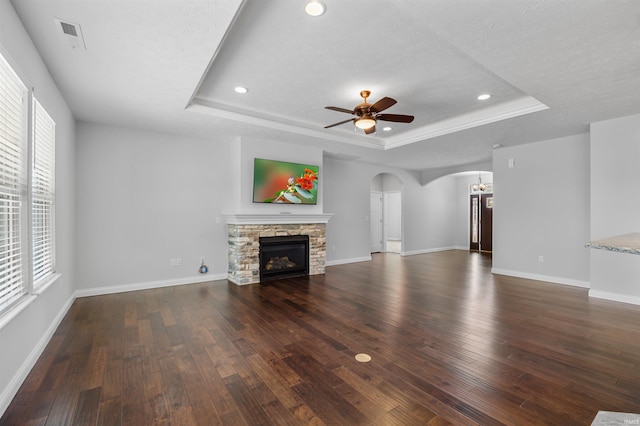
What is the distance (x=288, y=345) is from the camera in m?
2.86

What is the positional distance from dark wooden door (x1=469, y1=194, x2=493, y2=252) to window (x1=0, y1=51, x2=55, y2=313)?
1064 centimetres

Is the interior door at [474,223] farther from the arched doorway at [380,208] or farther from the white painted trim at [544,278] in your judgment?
the white painted trim at [544,278]

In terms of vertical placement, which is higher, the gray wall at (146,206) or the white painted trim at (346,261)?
the gray wall at (146,206)

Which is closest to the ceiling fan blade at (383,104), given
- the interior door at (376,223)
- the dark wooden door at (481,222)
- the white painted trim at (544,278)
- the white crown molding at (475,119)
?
the white crown molding at (475,119)

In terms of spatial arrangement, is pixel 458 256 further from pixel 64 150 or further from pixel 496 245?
pixel 64 150

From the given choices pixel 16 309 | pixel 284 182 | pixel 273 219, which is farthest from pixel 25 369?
pixel 284 182

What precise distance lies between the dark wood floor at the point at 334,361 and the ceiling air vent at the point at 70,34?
8.67ft

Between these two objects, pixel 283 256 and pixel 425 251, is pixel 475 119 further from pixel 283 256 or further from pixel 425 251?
pixel 425 251

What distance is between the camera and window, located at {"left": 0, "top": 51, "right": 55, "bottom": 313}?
6.76ft

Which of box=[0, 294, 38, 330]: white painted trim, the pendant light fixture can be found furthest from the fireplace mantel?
the pendant light fixture

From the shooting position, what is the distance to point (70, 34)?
2363mm

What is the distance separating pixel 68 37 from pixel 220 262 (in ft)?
13.1

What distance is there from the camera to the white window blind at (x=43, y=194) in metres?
2.79

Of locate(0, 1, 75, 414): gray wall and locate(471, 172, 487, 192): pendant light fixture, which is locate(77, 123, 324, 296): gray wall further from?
locate(471, 172, 487, 192): pendant light fixture
